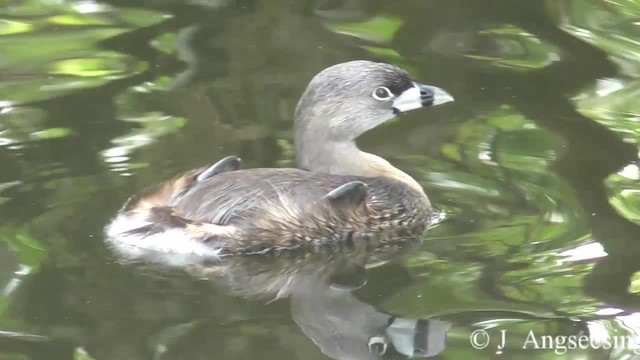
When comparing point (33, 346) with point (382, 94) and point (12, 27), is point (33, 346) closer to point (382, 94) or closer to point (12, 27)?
point (382, 94)

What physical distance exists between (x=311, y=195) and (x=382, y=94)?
0.72m

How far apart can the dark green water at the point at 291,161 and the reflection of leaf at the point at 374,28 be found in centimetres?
2

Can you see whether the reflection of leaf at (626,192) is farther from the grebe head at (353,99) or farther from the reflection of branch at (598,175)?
the grebe head at (353,99)

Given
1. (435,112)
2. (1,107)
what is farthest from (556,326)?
(1,107)

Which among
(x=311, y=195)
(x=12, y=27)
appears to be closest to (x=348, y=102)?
(x=311, y=195)

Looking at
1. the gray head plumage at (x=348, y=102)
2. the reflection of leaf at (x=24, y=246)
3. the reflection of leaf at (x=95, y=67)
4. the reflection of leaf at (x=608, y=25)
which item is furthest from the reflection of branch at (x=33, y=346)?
the reflection of leaf at (x=608, y=25)

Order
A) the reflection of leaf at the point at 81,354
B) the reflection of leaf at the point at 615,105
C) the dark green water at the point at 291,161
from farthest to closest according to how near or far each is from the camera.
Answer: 1. the reflection of leaf at the point at 615,105
2. the dark green water at the point at 291,161
3. the reflection of leaf at the point at 81,354

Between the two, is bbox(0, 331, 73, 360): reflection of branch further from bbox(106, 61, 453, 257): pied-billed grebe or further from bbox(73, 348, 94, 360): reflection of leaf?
bbox(106, 61, 453, 257): pied-billed grebe

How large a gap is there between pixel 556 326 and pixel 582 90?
2.64 meters

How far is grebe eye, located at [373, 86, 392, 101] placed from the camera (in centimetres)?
630

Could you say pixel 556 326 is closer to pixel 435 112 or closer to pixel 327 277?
pixel 327 277

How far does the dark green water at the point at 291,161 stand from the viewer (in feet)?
16.8

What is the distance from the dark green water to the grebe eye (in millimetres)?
442

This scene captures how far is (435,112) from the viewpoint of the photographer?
722cm
